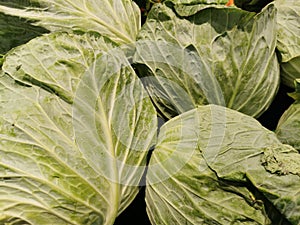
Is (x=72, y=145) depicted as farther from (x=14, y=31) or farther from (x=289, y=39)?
(x=289, y=39)

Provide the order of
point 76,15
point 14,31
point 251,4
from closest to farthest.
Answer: point 76,15 < point 14,31 < point 251,4

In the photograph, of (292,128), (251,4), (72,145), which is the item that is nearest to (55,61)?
(72,145)

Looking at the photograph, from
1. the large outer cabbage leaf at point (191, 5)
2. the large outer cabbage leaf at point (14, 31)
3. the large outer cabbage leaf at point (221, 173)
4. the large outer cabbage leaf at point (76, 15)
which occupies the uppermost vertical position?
the large outer cabbage leaf at point (191, 5)

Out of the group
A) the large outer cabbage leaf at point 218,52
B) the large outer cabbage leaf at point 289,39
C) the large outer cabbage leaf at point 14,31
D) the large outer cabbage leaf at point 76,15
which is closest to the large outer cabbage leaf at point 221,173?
the large outer cabbage leaf at point 218,52

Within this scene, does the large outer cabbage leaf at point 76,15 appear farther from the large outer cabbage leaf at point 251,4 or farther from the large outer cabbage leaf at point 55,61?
the large outer cabbage leaf at point 251,4

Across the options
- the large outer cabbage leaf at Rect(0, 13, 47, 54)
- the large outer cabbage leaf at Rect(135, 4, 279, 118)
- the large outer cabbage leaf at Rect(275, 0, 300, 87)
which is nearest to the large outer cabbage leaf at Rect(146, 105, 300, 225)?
the large outer cabbage leaf at Rect(135, 4, 279, 118)

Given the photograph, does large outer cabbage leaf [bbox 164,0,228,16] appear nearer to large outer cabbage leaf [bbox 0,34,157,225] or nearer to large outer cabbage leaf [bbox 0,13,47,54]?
large outer cabbage leaf [bbox 0,34,157,225]

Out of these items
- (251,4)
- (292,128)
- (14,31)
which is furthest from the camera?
(251,4)
